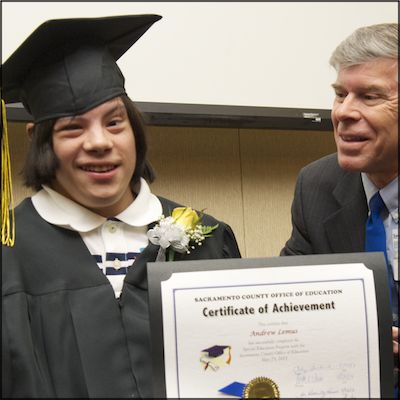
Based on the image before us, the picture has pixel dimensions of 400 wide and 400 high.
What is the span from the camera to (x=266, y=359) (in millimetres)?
1314

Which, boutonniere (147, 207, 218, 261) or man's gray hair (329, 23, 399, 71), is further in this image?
man's gray hair (329, 23, 399, 71)

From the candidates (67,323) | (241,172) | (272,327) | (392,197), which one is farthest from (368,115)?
(241,172)

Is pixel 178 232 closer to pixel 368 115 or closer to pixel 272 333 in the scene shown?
pixel 272 333

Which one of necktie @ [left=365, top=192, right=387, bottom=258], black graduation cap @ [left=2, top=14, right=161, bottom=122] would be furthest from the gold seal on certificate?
black graduation cap @ [left=2, top=14, right=161, bottom=122]

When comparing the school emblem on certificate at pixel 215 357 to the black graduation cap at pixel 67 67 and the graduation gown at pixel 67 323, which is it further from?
the black graduation cap at pixel 67 67

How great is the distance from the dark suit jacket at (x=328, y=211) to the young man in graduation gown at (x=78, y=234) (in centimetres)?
46

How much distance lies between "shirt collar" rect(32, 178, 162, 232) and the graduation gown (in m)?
0.03

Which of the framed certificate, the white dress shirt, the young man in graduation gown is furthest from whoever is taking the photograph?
the white dress shirt

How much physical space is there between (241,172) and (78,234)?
1.38m

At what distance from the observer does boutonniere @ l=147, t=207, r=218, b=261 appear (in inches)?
60.1

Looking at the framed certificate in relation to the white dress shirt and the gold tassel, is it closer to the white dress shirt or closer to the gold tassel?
the white dress shirt

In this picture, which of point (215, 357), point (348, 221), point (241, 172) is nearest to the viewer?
point (215, 357)

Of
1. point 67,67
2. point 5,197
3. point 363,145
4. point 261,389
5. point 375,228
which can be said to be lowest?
point 261,389

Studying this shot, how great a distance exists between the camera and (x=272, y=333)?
1323mm
